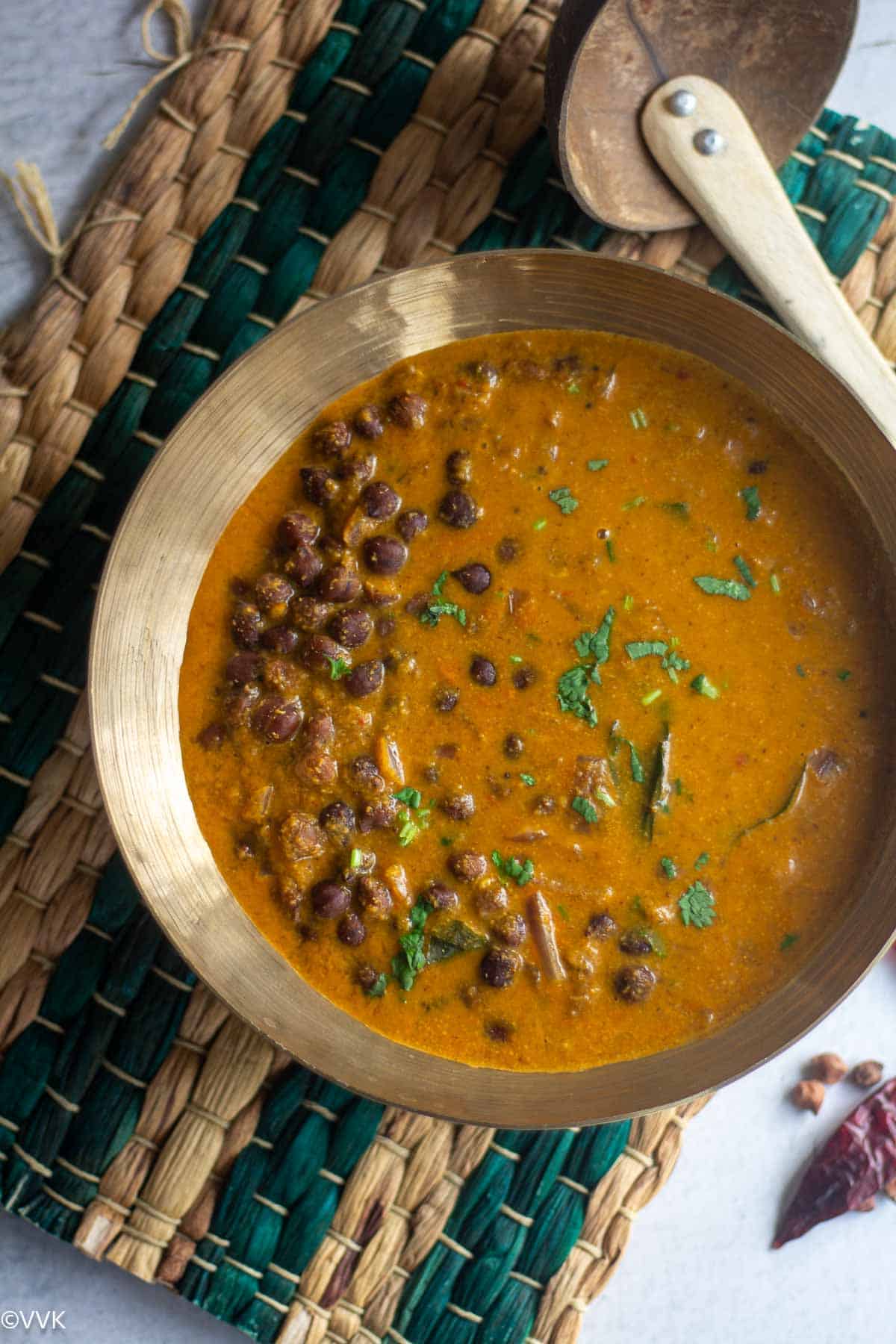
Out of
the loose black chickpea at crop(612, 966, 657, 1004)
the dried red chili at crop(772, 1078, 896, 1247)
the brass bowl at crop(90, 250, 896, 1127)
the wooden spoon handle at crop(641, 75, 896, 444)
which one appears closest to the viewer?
the brass bowl at crop(90, 250, 896, 1127)

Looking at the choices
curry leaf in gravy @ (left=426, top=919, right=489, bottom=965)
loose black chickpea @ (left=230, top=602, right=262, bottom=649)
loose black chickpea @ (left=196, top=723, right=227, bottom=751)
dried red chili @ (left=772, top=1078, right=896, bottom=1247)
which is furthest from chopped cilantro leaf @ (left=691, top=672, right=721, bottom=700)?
dried red chili @ (left=772, top=1078, right=896, bottom=1247)

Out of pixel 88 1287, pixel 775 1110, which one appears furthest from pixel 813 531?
pixel 88 1287

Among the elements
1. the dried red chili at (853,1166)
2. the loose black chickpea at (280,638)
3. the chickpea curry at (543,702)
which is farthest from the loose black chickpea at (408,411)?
the dried red chili at (853,1166)

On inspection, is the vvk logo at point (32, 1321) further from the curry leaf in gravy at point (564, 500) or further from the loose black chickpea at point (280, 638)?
the curry leaf in gravy at point (564, 500)

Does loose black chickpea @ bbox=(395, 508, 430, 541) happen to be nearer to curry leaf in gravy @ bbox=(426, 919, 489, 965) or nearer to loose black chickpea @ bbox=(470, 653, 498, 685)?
loose black chickpea @ bbox=(470, 653, 498, 685)

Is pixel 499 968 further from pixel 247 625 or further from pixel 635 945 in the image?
pixel 247 625

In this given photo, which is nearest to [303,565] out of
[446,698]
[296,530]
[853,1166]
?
[296,530]
